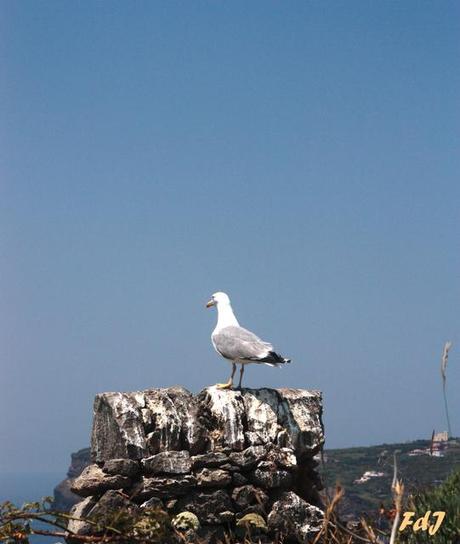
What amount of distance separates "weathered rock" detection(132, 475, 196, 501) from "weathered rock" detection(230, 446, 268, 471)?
0.56 meters

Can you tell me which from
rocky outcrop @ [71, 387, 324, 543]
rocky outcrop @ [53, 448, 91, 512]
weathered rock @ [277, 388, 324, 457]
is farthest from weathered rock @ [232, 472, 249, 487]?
rocky outcrop @ [53, 448, 91, 512]

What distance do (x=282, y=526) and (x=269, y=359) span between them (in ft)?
6.51

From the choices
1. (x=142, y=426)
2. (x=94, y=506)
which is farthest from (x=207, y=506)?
(x=94, y=506)

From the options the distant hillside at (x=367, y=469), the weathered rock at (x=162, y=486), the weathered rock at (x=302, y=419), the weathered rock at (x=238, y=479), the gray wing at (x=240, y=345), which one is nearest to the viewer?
the weathered rock at (x=162, y=486)

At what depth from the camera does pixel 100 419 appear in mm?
9750

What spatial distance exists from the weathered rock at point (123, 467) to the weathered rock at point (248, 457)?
43.6 inches

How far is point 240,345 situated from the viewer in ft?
34.2

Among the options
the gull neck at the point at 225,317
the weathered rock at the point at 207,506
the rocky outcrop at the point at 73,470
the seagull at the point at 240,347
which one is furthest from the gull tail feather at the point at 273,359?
the rocky outcrop at the point at 73,470

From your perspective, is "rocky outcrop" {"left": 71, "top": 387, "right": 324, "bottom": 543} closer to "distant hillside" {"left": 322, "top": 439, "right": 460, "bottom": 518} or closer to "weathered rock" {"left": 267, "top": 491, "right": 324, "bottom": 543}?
"weathered rock" {"left": 267, "top": 491, "right": 324, "bottom": 543}

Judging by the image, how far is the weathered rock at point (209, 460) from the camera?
31.0 feet

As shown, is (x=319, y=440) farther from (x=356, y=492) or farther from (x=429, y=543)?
(x=356, y=492)

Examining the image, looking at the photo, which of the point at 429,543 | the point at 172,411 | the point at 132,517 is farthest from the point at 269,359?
the point at 132,517

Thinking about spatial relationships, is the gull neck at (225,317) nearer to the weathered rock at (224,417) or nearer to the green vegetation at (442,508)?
the weathered rock at (224,417)

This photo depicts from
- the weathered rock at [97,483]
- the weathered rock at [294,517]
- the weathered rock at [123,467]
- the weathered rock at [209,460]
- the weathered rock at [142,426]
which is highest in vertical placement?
the weathered rock at [142,426]
